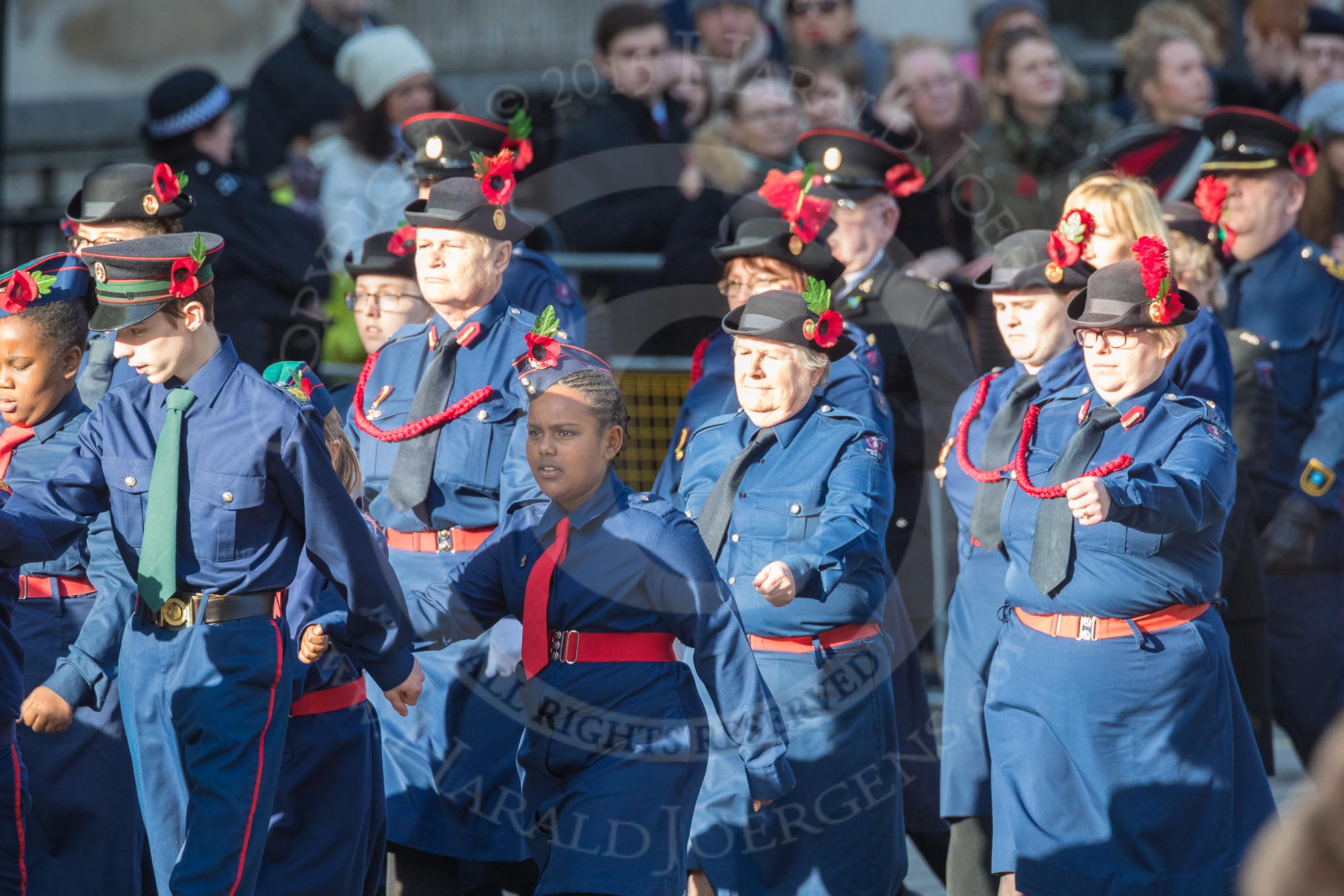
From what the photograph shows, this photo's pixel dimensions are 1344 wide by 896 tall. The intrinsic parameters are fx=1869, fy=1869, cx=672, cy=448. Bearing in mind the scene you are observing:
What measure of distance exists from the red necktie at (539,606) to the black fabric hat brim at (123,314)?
110 centimetres

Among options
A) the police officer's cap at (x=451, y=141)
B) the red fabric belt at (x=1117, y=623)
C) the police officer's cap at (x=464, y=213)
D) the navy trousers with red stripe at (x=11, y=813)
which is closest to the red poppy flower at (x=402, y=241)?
the police officer's cap at (x=451, y=141)

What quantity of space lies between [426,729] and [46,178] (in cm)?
758

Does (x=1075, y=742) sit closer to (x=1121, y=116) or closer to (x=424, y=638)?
(x=424, y=638)

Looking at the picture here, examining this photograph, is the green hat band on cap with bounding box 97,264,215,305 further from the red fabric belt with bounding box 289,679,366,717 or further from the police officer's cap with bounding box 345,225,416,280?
the police officer's cap with bounding box 345,225,416,280

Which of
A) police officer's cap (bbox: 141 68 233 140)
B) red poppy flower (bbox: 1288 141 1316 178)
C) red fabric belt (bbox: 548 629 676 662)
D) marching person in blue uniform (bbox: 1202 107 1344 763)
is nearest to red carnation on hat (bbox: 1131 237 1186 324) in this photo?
red fabric belt (bbox: 548 629 676 662)

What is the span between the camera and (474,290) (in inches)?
224

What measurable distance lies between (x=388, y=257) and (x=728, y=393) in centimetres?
136

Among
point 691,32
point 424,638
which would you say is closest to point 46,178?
point 691,32

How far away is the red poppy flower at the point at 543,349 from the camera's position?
4859mm

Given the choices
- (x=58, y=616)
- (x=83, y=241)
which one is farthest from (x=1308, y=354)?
(x=58, y=616)

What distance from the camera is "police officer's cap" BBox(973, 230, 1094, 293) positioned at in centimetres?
552

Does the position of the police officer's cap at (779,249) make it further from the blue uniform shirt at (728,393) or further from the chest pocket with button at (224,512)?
the chest pocket with button at (224,512)

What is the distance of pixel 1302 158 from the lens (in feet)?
22.4

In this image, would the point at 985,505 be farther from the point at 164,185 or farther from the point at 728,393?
the point at 164,185
